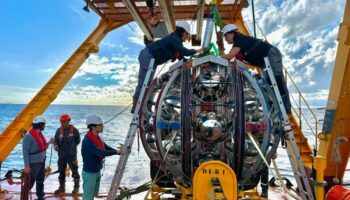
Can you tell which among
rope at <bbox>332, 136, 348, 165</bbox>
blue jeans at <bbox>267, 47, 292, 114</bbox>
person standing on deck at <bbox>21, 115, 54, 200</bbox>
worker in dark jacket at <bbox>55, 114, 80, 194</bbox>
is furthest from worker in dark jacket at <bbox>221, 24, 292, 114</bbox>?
worker in dark jacket at <bbox>55, 114, 80, 194</bbox>

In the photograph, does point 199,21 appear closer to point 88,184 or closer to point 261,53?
point 261,53

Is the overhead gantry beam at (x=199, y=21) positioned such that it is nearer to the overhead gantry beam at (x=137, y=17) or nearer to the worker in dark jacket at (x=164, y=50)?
the overhead gantry beam at (x=137, y=17)

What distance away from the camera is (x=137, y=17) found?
8.40 m

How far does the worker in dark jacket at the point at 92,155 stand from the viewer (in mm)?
4930

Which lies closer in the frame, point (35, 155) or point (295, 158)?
point (295, 158)

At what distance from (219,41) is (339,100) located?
2.73 meters

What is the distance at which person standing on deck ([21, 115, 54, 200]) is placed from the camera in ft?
18.5

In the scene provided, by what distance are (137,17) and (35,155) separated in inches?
164

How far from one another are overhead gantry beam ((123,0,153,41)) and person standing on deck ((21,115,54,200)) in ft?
11.0

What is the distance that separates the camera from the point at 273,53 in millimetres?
4738

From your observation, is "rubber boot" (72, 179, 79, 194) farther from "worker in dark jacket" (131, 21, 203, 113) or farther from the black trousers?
"worker in dark jacket" (131, 21, 203, 113)

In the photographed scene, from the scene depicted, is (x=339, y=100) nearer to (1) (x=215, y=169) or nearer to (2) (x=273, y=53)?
(2) (x=273, y=53)

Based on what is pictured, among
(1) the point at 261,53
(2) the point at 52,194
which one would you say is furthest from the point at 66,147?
(1) the point at 261,53

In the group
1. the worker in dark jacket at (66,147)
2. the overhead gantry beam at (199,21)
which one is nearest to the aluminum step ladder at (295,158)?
the overhead gantry beam at (199,21)
